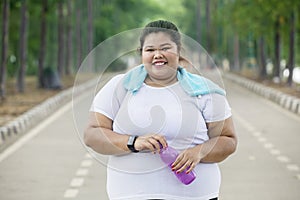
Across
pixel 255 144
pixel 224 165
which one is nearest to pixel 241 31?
pixel 255 144

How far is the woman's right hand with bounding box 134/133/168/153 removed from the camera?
16.0 feet

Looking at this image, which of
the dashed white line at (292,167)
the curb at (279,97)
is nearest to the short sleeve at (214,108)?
the dashed white line at (292,167)

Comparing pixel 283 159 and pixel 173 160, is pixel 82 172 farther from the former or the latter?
pixel 173 160

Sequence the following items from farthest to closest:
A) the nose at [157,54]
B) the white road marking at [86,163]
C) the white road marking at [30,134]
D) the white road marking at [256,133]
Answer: the white road marking at [256,133] → the white road marking at [30,134] → the white road marking at [86,163] → the nose at [157,54]

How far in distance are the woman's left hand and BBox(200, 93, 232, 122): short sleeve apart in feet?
0.55

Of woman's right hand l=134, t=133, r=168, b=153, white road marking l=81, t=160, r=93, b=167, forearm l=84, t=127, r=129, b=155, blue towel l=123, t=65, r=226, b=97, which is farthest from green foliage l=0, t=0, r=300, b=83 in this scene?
white road marking l=81, t=160, r=93, b=167

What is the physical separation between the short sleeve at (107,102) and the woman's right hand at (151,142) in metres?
0.21

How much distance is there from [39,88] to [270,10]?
8.99 metres

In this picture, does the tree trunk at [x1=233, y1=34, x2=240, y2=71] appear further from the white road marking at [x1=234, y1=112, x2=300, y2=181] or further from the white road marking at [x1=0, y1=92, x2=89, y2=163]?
the white road marking at [x1=234, y1=112, x2=300, y2=181]

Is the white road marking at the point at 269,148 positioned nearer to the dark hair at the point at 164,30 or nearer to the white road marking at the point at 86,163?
the white road marking at the point at 86,163

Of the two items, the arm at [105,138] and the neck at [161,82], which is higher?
the neck at [161,82]

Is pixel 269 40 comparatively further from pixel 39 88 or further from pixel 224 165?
pixel 224 165

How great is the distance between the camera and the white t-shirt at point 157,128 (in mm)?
5047

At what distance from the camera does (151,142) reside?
489 cm
